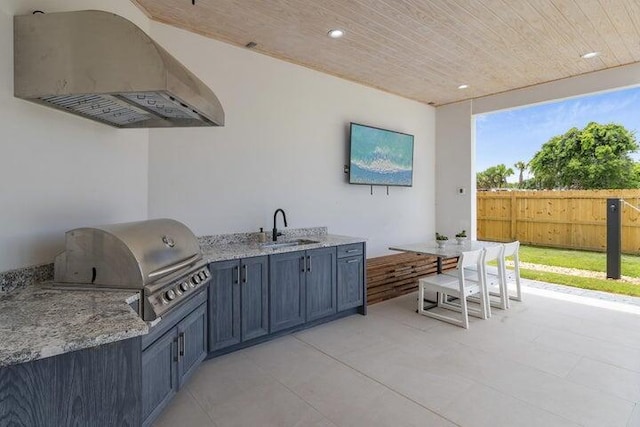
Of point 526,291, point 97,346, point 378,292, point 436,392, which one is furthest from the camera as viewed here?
point 526,291

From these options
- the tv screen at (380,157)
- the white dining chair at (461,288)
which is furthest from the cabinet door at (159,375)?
the tv screen at (380,157)

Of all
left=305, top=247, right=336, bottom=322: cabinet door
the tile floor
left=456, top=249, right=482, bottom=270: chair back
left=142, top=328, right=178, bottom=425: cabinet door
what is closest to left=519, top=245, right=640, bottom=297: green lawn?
the tile floor

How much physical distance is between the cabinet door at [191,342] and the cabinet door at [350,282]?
1.47 m

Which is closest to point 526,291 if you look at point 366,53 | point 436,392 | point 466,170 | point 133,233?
point 466,170

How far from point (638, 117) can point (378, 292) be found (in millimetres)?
5935

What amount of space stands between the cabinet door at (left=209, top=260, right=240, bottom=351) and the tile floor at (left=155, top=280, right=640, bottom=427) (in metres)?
0.18

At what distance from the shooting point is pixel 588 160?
23.1 ft

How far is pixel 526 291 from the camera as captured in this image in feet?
15.5

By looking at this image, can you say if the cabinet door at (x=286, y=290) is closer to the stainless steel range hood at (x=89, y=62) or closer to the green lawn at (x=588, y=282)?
the stainless steel range hood at (x=89, y=62)

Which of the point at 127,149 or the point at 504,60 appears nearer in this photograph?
the point at 127,149

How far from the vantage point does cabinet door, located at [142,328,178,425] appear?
183cm

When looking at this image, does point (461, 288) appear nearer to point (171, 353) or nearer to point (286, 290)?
point (286, 290)

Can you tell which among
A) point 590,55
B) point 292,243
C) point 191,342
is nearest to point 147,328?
point 191,342

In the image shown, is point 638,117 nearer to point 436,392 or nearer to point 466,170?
point 466,170
